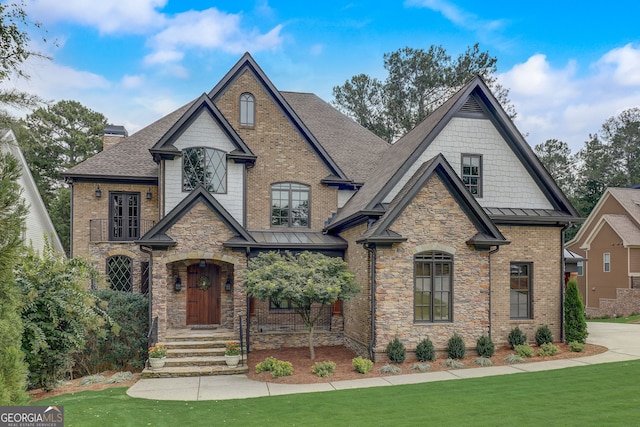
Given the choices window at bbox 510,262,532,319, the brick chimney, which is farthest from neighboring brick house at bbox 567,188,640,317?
the brick chimney

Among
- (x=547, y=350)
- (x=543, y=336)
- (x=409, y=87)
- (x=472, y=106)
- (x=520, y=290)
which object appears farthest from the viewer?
(x=409, y=87)

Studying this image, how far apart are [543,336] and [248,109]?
42.6 ft

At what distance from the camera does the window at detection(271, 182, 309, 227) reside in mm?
17188

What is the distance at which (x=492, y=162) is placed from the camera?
15.0 metres

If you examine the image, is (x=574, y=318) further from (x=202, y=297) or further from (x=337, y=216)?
(x=202, y=297)

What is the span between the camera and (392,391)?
9.61 meters

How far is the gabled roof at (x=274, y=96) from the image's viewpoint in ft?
55.4

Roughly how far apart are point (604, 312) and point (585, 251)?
4.87 meters

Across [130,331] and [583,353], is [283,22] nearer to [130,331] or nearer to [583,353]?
[130,331]

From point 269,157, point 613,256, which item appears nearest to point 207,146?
point 269,157

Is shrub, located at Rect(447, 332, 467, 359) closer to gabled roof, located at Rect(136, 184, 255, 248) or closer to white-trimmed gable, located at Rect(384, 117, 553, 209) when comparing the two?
white-trimmed gable, located at Rect(384, 117, 553, 209)

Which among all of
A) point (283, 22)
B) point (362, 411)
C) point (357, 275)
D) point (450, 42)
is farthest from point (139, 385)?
point (450, 42)

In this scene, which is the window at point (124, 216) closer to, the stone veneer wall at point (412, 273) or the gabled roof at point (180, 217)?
the gabled roof at point (180, 217)

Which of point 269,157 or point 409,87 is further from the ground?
point 409,87
